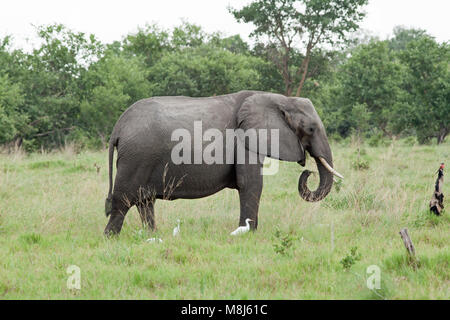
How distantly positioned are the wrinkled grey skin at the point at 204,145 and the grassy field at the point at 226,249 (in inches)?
20.4

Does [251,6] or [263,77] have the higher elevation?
[251,6]

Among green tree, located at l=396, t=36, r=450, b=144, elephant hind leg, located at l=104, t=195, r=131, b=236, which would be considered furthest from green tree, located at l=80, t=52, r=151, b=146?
elephant hind leg, located at l=104, t=195, r=131, b=236

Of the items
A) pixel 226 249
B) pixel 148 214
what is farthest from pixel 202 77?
pixel 226 249

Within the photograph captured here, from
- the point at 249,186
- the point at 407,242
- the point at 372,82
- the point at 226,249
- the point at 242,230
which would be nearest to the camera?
the point at 407,242

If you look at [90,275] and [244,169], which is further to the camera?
[244,169]

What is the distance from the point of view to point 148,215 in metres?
6.86

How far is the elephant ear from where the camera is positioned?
6680 millimetres

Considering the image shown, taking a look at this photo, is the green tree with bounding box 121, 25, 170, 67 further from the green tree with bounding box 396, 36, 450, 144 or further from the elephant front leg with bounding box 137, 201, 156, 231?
the elephant front leg with bounding box 137, 201, 156, 231

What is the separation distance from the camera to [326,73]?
1029 inches

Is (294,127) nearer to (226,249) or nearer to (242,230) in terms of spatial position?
(242,230)

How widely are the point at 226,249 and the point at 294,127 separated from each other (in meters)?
2.18
